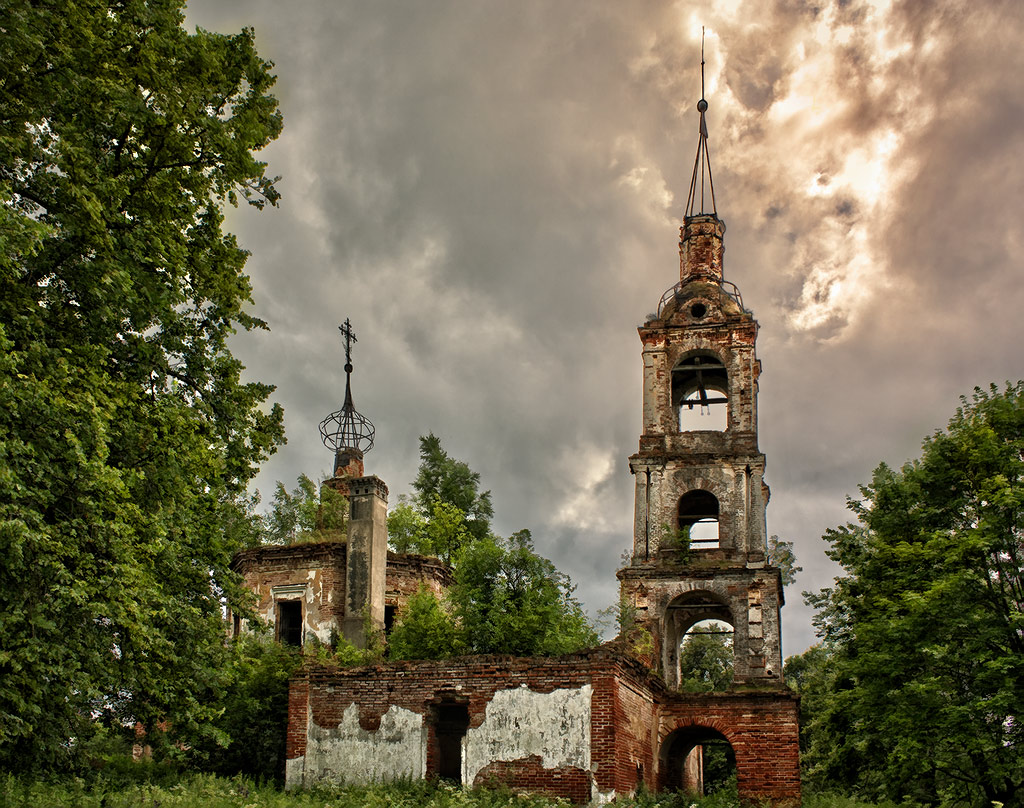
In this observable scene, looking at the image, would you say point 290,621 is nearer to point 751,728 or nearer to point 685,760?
point 685,760

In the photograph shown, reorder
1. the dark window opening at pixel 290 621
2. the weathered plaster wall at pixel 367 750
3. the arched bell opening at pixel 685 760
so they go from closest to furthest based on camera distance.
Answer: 1. the weathered plaster wall at pixel 367 750
2. the arched bell opening at pixel 685 760
3. the dark window opening at pixel 290 621

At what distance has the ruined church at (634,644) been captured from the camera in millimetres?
15094

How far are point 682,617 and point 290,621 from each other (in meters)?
9.78

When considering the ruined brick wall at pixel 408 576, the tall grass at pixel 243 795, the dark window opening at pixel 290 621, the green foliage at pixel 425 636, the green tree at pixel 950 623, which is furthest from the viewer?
the ruined brick wall at pixel 408 576

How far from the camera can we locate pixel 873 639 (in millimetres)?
18500

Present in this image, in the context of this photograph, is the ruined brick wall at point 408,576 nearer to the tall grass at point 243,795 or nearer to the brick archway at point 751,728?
the brick archway at point 751,728

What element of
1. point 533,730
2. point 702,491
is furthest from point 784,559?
point 533,730

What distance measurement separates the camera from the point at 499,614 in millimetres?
17938

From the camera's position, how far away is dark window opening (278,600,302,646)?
23.6 metres

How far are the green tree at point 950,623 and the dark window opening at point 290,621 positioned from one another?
12.6m

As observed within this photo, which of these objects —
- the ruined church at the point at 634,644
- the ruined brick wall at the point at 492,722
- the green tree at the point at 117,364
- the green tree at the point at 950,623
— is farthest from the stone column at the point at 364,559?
the green tree at the point at 950,623

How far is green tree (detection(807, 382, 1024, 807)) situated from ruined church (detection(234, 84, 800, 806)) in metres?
2.40

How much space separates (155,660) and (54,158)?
5.83m

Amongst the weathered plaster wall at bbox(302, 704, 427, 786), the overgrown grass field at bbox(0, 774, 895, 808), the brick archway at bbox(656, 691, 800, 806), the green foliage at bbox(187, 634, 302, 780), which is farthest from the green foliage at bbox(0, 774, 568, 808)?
the brick archway at bbox(656, 691, 800, 806)
